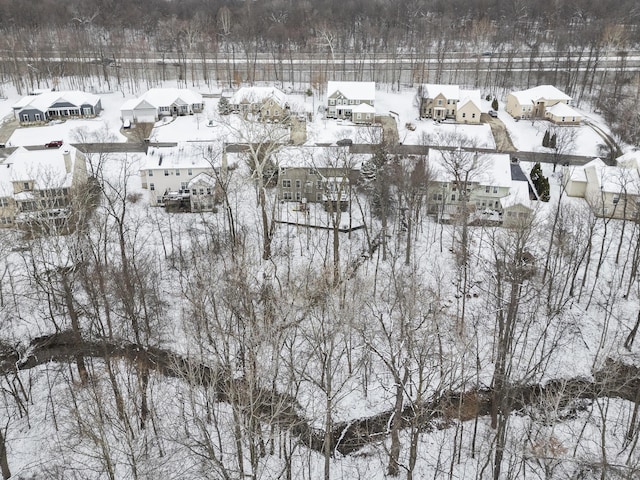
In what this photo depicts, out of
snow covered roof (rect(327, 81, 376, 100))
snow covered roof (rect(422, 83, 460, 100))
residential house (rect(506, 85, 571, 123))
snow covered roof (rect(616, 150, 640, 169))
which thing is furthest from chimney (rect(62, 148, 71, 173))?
residential house (rect(506, 85, 571, 123))

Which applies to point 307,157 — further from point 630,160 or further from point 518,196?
point 630,160

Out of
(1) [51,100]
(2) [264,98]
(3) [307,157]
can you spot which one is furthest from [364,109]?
(1) [51,100]

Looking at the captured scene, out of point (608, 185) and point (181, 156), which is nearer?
point (608, 185)

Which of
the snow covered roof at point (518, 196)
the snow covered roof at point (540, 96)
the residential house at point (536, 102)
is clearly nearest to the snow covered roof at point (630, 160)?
the snow covered roof at point (518, 196)

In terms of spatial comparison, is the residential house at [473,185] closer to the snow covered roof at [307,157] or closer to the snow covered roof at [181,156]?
the snow covered roof at [307,157]

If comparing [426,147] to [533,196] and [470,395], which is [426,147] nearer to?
[533,196]

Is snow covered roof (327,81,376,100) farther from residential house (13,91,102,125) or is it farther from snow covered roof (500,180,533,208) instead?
residential house (13,91,102,125)
